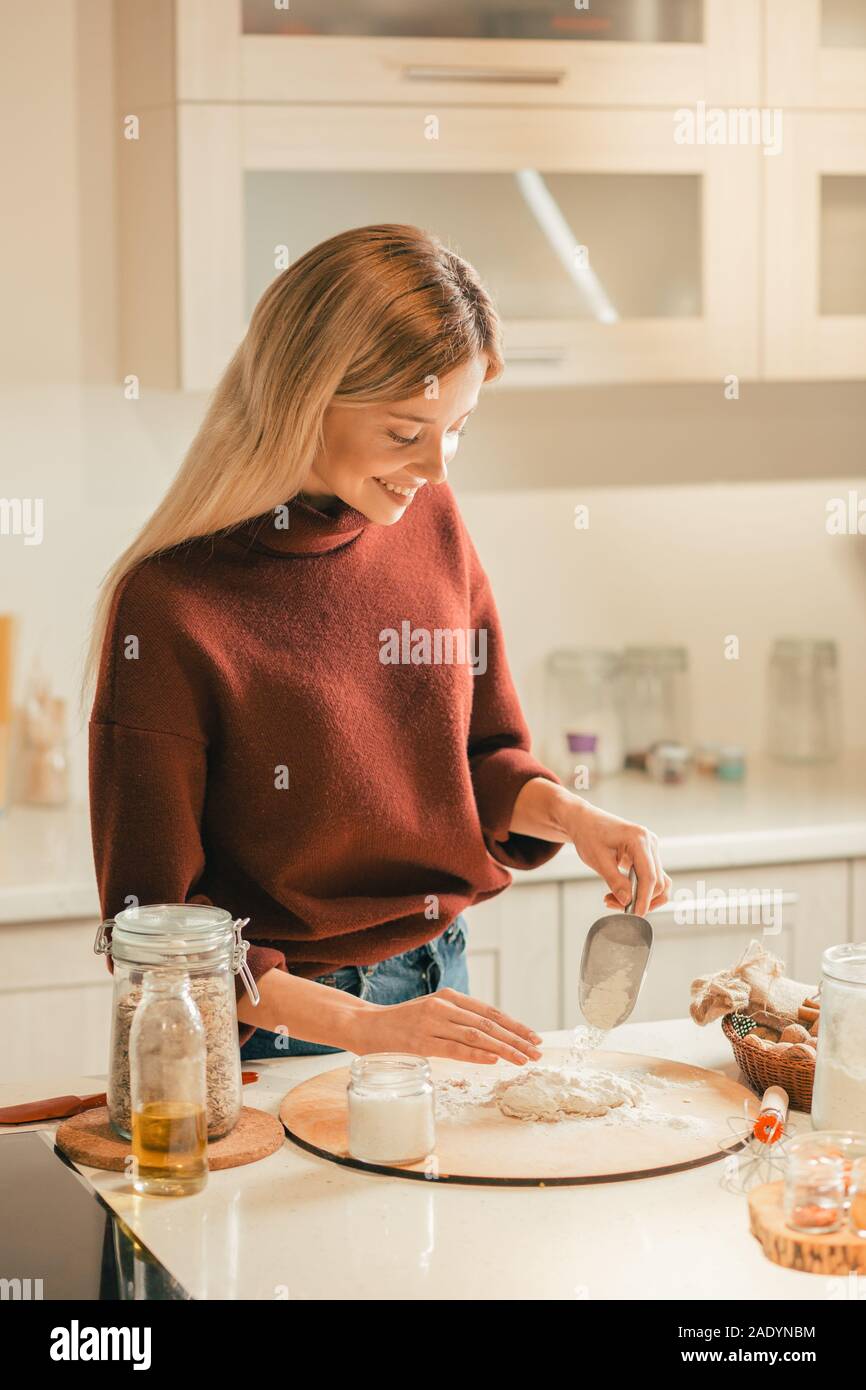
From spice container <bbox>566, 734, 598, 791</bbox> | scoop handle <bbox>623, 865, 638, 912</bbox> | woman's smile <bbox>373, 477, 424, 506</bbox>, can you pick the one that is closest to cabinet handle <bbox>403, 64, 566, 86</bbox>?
spice container <bbox>566, 734, 598, 791</bbox>

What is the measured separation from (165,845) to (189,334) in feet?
4.27

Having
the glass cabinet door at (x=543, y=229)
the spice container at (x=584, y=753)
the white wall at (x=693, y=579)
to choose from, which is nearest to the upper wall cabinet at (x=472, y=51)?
the glass cabinet door at (x=543, y=229)

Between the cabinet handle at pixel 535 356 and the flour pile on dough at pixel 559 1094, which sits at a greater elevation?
the cabinet handle at pixel 535 356

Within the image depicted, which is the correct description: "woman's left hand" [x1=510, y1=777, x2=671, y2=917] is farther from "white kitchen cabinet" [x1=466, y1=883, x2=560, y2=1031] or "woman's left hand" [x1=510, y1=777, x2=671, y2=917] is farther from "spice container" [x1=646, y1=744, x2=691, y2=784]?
"spice container" [x1=646, y1=744, x2=691, y2=784]

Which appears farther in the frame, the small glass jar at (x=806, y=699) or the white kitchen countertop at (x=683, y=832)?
the small glass jar at (x=806, y=699)

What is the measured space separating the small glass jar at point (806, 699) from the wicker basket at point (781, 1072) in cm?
174

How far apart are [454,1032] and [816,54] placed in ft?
6.51

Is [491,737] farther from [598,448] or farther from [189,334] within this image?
[598,448]

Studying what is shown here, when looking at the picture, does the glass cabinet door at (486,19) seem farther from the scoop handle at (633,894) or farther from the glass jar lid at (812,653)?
the scoop handle at (633,894)

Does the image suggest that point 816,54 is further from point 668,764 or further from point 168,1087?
point 168,1087

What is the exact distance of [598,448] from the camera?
305cm

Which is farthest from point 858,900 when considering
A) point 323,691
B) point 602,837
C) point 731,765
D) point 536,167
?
point 323,691

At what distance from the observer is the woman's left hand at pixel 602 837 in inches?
63.1

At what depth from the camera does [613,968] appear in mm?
1522
